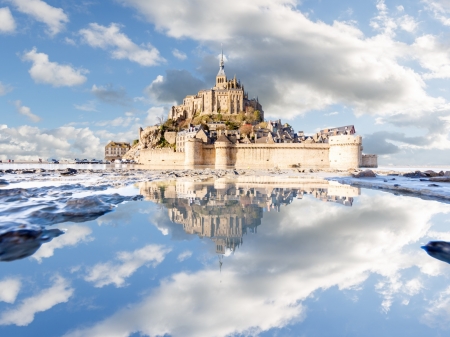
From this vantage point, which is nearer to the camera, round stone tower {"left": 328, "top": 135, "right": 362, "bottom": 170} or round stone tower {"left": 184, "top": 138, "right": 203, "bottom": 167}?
round stone tower {"left": 328, "top": 135, "right": 362, "bottom": 170}

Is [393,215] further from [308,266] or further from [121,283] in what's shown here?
[121,283]

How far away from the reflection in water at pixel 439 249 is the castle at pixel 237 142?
43.7 metres

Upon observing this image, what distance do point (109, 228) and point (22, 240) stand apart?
54.0 inches

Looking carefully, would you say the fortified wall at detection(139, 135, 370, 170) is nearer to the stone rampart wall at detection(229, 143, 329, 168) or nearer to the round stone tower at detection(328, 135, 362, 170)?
the stone rampart wall at detection(229, 143, 329, 168)

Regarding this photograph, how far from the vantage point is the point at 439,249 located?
4.18 meters

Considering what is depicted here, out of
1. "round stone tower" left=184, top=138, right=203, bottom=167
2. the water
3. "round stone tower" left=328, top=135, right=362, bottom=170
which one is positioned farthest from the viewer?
"round stone tower" left=184, top=138, right=203, bottom=167

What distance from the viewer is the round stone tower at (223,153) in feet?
170

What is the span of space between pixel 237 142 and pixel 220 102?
22695 mm

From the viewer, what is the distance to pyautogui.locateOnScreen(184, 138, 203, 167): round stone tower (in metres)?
53.0

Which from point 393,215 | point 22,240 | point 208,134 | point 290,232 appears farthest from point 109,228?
point 208,134

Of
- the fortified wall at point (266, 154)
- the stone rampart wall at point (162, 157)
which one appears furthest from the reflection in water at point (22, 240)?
the stone rampart wall at point (162, 157)

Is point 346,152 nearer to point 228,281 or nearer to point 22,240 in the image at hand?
point 228,281

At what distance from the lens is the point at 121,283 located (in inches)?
120

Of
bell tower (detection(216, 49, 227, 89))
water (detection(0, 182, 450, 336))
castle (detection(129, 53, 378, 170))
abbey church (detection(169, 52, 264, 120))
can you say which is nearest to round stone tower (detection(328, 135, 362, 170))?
castle (detection(129, 53, 378, 170))
